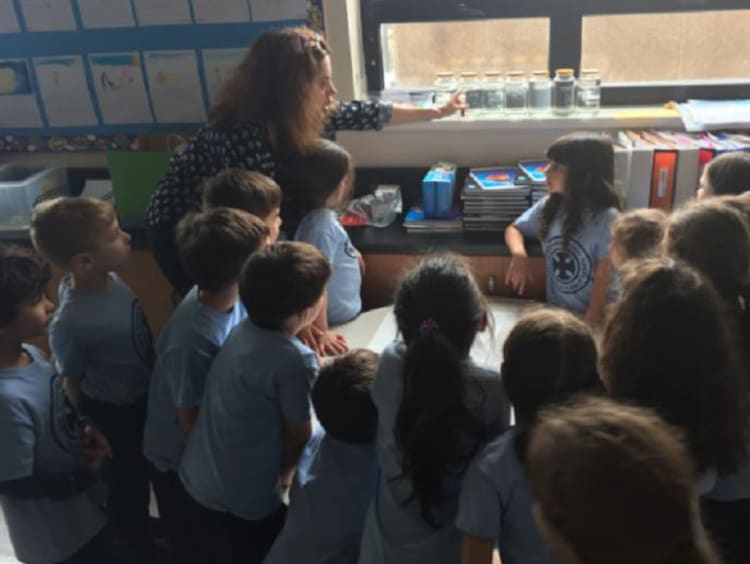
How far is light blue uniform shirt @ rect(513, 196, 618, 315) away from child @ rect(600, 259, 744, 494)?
79cm

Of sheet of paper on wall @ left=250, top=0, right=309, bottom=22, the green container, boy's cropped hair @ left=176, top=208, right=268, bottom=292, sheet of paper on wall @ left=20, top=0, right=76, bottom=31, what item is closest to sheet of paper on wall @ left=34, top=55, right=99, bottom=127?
sheet of paper on wall @ left=20, top=0, right=76, bottom=31

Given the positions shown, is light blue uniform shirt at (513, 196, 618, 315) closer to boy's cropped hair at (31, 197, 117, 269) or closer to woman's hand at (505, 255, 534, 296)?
woman's hand at (505, 255, 534, 296)

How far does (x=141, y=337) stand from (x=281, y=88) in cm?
76

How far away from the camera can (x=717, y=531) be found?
1.34m

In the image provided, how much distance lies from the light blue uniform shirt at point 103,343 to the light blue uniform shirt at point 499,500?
90 cm

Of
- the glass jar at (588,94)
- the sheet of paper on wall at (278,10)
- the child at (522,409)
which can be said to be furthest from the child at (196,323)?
the glass jar at (588,94)

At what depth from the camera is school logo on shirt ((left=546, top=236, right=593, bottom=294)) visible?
199 centimetres

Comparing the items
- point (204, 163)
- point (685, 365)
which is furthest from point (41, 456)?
point (685, 365)

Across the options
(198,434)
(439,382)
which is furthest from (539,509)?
(198,434)

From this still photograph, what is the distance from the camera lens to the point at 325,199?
2.05 m

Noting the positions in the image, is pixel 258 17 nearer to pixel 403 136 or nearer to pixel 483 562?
pixel 403 136

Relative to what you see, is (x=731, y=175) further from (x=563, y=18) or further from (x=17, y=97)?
(x=17, y=97)

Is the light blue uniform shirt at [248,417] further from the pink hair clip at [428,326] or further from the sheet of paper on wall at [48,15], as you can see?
the sheet of paper on wall at [48,15]

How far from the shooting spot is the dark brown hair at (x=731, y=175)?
183 centimetres
